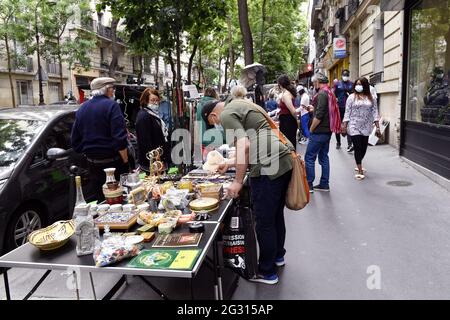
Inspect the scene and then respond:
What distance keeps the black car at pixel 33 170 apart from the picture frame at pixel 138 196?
154 cm

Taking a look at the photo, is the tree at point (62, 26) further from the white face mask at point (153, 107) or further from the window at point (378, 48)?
the white face mask at point (153, 107)

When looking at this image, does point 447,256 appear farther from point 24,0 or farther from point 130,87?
point 24,0

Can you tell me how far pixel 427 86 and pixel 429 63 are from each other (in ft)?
1.44

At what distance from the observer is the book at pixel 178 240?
98.0 inches

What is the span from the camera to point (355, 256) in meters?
3.90

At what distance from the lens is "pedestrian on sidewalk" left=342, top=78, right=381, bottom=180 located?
672 centimetres

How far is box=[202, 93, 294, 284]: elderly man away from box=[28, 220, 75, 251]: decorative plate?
125 centimetres

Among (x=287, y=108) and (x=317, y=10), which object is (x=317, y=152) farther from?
(x=317, y=10)

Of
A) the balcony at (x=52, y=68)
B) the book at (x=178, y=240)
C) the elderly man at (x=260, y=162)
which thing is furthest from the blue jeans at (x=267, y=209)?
the balcony at (x=52, y=68)

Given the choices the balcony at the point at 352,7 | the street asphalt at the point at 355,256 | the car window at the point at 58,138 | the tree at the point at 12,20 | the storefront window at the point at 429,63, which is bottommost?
the street asphalt at the point at 355,256

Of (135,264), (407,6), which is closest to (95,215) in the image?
(135,264)

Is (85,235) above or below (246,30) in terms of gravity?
below

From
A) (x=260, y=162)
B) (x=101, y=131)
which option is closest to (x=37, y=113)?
(x=101, y=131)

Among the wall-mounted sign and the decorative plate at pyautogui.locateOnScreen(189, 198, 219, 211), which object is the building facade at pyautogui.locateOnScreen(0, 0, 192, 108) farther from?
the decorative plate at pyautogui.locateOnScreen(189, 198, 219, 211)
